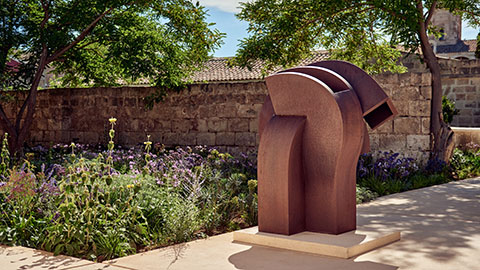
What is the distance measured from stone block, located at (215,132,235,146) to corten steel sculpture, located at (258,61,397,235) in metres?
6.54

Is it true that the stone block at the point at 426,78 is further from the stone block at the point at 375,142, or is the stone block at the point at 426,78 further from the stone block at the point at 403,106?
the stone block at the point at 375,142

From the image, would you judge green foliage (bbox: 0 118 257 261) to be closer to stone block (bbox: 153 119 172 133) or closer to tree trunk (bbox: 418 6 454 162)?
tree trunk (bbox: 418 6 454 162)

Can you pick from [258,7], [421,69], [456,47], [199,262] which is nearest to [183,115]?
[258,7]

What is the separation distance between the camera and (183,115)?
11.9 m

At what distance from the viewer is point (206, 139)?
38.2 feet

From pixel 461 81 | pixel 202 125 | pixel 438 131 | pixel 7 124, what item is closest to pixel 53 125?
pixel 7 124

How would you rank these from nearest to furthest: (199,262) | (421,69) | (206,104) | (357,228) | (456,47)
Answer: (199,262), (357,228), (206,104), (421,69), (456,47)

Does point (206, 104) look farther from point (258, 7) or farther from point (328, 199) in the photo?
point (328, 199)

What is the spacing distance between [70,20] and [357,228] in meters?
8.01

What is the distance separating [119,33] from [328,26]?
14.5 feet

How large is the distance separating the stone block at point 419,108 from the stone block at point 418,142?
0.43m

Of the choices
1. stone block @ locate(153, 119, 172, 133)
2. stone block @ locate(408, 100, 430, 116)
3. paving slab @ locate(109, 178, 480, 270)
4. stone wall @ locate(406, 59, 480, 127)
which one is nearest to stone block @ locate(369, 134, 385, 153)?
stone block @ locate(408, 100, 430, 116)

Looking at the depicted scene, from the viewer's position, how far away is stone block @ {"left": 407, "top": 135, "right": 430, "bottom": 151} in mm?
10023

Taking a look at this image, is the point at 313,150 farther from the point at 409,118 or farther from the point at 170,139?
the point at 170,139
